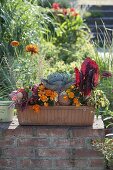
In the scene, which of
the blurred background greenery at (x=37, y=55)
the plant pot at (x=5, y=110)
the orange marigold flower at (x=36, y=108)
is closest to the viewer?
the orange marigold flower at (x=36, y=108)

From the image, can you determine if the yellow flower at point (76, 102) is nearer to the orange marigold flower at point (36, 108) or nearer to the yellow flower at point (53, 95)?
the yellow flower at point (53, 95)

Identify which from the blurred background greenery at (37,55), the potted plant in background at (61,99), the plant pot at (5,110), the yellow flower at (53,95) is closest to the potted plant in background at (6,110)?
the plant pot at (5,110)

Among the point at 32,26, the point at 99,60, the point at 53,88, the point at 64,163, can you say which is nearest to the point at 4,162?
the point at 64,163

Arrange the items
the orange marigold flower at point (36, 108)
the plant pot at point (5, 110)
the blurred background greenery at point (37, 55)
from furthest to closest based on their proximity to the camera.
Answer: the blurred background greenery at point (37, 55) < the plant pot at point (5, 110) < the orange marigold flower at point (36, 108)

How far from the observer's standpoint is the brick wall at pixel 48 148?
12.6ft

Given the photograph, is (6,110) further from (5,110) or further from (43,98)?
(43,98)

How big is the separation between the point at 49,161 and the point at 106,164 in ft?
1.57

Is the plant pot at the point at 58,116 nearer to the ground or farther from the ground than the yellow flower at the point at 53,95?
nearer to the ground

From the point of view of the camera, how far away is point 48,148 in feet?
12.7

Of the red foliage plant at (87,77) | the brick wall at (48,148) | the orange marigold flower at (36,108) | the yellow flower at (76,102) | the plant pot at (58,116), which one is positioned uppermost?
the red foliage plant at (87,77)

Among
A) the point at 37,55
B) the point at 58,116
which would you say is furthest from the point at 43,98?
the point at 37,55

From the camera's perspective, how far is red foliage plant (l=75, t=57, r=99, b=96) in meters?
3.80

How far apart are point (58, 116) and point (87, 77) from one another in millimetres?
404

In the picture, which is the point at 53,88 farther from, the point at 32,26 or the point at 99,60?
the point at 32,26
